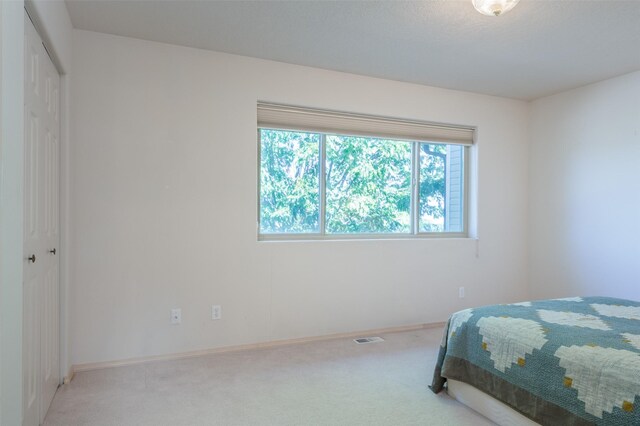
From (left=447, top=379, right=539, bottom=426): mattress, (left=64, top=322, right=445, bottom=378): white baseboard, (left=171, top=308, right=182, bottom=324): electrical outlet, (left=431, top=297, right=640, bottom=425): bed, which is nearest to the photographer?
(left=431, top=297, right=640, bottom=425): bed

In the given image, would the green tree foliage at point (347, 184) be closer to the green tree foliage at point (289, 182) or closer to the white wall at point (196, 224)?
the green tree foliage at point (289, 182)

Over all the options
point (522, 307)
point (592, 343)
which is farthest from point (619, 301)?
point (592, 343)

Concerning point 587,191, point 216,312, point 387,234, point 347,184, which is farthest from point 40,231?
point 587,191

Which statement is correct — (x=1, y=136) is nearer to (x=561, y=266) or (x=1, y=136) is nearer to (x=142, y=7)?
(x=142, y=7)

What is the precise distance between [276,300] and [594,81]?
3.61 meters

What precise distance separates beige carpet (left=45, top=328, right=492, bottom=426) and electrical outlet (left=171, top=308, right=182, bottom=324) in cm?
30

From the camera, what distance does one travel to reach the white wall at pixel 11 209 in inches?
52.7

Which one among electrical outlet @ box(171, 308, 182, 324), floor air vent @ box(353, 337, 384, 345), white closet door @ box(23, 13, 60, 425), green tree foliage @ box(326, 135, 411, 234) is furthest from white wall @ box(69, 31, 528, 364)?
white closet door @ box(23, 13, 60, 425)

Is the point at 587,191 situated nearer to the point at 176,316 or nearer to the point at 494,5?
the point at 494,5

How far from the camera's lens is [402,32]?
284 cm

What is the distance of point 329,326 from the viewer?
141 inches

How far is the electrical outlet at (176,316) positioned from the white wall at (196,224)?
0.03 metres

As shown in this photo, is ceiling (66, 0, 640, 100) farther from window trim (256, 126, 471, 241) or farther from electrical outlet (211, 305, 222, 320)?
electrical outlet (211, 305, 222, 320)

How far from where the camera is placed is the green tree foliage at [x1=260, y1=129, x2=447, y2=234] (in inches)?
139
